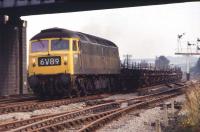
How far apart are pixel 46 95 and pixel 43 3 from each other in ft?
16.8

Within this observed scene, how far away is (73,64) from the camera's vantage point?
19.6m

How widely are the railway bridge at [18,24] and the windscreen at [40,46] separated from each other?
3.20 meters

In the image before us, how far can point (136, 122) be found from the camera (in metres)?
12.7

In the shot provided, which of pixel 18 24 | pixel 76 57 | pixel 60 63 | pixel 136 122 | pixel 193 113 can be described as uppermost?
pixel 18 24

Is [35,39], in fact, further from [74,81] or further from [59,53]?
[74,81]

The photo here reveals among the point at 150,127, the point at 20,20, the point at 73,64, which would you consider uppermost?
the point at 20,20

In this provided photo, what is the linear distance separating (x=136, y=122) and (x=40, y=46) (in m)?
8.77

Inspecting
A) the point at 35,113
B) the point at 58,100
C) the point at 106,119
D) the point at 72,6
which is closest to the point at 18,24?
the point at 72,6

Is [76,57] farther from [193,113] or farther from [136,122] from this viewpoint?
[193,113]

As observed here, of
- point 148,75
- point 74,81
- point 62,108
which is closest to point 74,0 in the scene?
point 74,81

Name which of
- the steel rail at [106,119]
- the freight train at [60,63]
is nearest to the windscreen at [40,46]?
the freight train at [60,63]

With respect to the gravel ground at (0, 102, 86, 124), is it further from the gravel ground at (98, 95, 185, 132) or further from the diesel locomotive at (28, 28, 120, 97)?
the gravel ground at (98, 95, 185, 132)

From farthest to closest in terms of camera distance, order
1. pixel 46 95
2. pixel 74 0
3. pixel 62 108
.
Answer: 1. pixel 74 0
2. pixel 46 95
3. pixel 62 108

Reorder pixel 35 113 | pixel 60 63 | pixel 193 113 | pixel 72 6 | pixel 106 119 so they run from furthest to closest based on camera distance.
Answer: pixel 72 6
pixel 60 63
pixel 35 113
pixel 106 119
pixel 193 113
